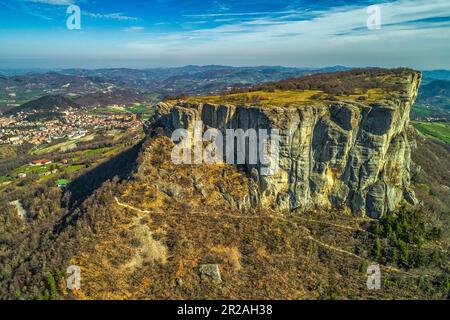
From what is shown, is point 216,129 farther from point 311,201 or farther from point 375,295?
point 375,295

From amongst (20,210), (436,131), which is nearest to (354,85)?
(20,210)

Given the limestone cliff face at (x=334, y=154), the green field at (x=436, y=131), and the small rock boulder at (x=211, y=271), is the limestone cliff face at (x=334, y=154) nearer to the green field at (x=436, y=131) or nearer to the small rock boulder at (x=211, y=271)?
the small rock boulder at (x=211, y=271)

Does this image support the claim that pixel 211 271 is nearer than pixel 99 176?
Yes

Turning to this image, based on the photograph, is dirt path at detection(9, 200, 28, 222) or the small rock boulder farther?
dirt path at detection(9, 200, 28, 222)

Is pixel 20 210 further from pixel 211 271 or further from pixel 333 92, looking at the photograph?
pixel 333 92

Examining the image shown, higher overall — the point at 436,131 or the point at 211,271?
the point at 436,131

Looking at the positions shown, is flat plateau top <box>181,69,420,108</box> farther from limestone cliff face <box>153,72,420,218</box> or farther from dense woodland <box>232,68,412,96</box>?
limestone cliff face <box>153,72,420,218</box>

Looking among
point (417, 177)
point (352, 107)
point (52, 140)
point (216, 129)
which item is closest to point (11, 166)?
point (52, 140)

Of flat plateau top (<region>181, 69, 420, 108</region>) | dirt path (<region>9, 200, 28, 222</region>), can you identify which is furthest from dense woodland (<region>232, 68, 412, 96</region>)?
dirt path (<region>9, 200, 28, 222</region>)

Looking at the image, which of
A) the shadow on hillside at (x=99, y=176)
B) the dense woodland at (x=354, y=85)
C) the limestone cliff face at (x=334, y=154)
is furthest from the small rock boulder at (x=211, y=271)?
the dense woodland at (x=354, y=85)
